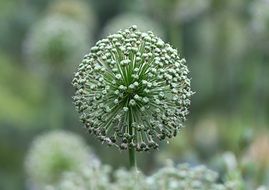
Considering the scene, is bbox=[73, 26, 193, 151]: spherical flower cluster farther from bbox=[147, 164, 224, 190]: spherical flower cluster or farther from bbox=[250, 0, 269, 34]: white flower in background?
bbox=[250, 0, 269, 34]: white flower in background

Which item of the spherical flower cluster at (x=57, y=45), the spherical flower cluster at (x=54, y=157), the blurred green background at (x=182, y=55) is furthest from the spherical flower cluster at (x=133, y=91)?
the spherical flower cluster at (x=57, y=45)

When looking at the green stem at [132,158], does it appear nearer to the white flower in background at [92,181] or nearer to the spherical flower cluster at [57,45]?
the white flower in background at [92,181]

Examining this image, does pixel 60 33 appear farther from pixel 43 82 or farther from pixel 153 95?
pixel 153 95

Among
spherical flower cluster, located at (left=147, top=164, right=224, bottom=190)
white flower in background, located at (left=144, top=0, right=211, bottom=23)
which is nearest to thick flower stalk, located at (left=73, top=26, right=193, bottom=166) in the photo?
spherical flower cluster, located at (left=147, top=164, right=224, bottom=190)

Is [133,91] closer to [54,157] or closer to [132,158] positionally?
[132,158]

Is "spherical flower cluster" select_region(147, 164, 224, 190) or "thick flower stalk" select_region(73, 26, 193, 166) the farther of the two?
"spherical flower cluster" select_region(147, 164, 224, 190)

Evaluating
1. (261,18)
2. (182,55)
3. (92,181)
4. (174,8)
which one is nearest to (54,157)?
(174,8)

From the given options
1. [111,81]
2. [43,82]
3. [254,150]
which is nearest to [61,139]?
[254,150]
